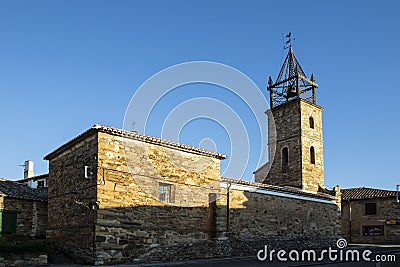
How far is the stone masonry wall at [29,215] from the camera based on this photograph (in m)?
19.4

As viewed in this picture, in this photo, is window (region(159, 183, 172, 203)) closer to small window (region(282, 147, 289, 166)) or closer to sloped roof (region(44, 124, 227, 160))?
sloped roof (region(44, 124, 227, 160))

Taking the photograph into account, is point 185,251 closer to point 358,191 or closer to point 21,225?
point 21,225

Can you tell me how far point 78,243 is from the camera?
15.5 m

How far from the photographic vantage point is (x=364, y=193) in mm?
35062

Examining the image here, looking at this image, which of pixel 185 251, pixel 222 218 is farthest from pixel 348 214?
pixel 185 251

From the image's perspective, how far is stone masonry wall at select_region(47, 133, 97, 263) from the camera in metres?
15.1

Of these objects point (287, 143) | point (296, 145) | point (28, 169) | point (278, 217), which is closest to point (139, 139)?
point (278, 217)

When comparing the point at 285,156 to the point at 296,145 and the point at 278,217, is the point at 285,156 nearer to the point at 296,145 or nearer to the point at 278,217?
the point at 296,145

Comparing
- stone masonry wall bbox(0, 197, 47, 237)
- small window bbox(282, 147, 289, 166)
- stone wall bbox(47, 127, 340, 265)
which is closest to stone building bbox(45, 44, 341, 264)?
stone wall bbox(47, 127, 340, 265)

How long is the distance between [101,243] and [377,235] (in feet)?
86.0

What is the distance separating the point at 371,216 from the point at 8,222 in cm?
2736

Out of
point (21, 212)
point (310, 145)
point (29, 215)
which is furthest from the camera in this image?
point (310, 145)

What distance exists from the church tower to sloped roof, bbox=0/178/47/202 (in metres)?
18.2

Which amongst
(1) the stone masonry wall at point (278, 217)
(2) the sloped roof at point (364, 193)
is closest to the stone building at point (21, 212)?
(1) the stone masonry wall at point (278, 217)
